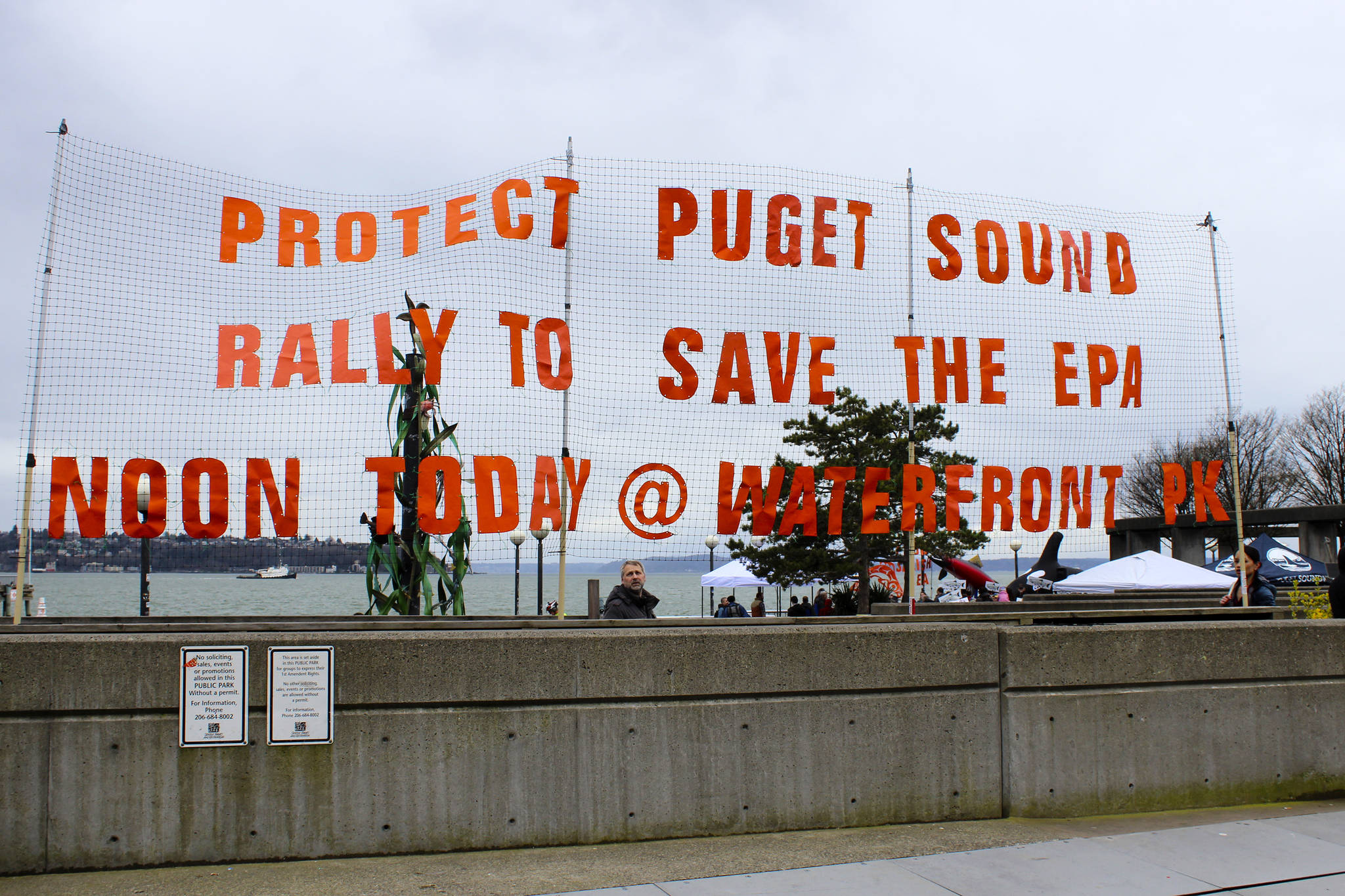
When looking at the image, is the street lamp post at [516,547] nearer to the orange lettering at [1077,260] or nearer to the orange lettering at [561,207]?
the orange lettering at [561,207]

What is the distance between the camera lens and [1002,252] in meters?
9.06

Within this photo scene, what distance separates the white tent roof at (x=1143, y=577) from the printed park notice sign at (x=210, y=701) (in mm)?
16594

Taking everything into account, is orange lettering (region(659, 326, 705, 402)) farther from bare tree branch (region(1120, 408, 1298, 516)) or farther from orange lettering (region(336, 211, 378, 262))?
bare tree branch (region(1120, 408, 1298, 516))

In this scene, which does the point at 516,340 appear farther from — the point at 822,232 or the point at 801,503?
the point at 822,232

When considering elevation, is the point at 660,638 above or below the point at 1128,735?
above

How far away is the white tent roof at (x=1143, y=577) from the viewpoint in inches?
745

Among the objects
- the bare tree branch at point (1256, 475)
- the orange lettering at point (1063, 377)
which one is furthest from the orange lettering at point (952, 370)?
the bare tree branch at point (1256, 475)

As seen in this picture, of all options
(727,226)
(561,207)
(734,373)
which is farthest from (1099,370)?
(561,207)

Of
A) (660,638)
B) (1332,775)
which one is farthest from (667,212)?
(1332,775)

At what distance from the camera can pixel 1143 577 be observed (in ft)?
63.3

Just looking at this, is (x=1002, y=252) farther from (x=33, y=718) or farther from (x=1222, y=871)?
(x=33, y=718)

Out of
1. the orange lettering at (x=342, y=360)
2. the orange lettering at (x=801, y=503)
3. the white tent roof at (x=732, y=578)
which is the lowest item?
the white tent roof at (x=732, y=578)

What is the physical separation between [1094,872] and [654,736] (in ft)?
7.84

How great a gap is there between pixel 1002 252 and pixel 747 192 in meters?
2.48
